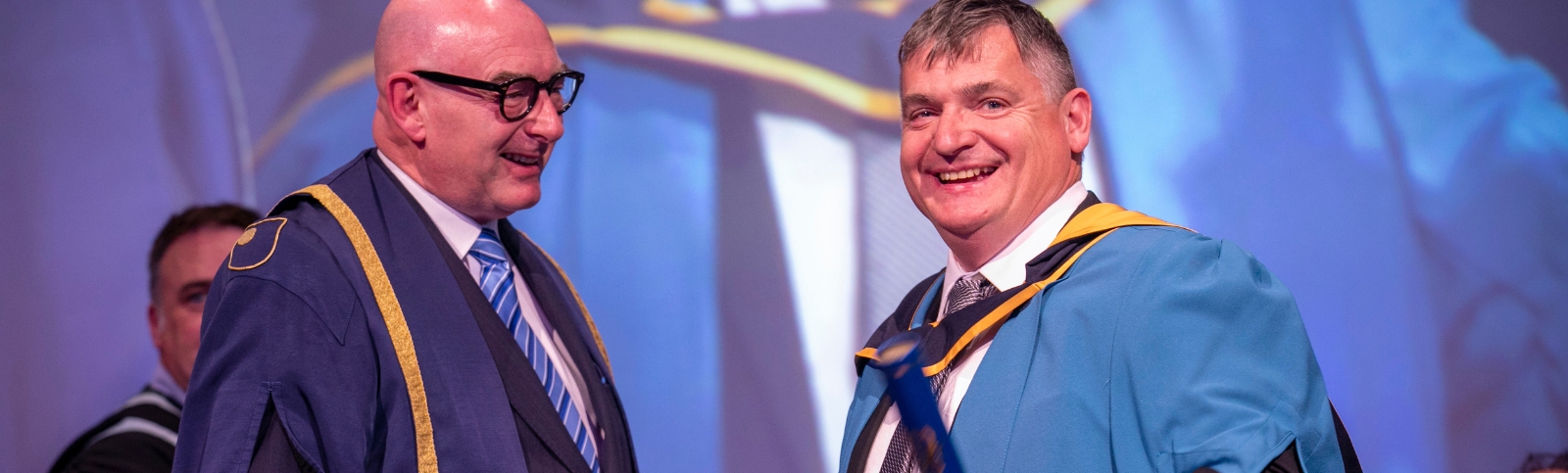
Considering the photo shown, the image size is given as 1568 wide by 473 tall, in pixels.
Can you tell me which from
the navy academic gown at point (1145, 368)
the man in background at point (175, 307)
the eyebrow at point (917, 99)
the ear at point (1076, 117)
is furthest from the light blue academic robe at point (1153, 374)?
the man in background at point (175, 307)

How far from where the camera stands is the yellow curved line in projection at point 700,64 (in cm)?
306

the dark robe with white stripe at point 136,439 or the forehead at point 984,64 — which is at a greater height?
Result: the forehead at point 984,64

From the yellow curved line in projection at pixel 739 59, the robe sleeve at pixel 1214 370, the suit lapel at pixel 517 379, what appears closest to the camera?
the robe sleeve at pixel 1214 370

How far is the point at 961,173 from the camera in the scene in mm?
1584

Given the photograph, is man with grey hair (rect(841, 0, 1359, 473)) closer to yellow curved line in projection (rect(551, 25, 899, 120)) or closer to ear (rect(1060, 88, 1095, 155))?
ear (rect(1060, 88, 1095, 155))

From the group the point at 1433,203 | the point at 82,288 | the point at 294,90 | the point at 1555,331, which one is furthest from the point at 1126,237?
the point at 82,288

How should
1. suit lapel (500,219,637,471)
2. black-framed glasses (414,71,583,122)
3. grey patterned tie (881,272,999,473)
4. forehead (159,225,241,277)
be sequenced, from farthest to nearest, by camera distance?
forehead (159,225,241,277) → suit lapel (500,219,637,471) → black-framed glasses (414,71,583,122) → grey patterned tie (881,272,999,473)

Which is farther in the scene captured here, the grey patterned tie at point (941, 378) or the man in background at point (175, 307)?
the man in background at point (175, 307)

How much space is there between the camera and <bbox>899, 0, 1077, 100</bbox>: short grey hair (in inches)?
61.1

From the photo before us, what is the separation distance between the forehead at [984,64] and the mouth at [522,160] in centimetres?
72

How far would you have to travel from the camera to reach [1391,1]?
9.55ft

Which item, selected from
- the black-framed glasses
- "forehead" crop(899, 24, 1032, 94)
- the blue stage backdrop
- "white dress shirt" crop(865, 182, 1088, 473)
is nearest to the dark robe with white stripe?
the blue stage backdrop

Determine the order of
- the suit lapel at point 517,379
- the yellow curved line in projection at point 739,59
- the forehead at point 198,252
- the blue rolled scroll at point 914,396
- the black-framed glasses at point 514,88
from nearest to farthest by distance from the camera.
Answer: the blue rolled scroll at point 914,396
the suit lapel at point 517,379
the black-framed glasses at point 514,88
the forehead at point 198,252
the yellow curved line in projection at point 739,59

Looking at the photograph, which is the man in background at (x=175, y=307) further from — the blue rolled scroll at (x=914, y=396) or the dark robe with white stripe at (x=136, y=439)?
the blue rolled scroll at (x=914, y=396)
